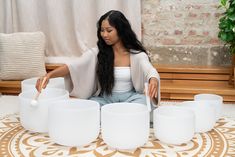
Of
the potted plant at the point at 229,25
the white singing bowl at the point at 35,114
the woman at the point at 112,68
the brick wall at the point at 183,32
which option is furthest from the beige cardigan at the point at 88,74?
the brick wall at the point at 183,32

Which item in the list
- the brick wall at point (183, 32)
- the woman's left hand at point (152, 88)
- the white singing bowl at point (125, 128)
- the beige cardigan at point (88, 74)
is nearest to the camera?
the white singing bowl at point (125, 128)

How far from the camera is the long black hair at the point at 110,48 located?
1.77 metres

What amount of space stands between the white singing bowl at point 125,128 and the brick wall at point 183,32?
1.55 metres

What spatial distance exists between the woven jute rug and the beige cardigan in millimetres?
371

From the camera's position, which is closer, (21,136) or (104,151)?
(104,151)

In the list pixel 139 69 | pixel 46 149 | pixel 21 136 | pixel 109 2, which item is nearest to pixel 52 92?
pixel 21 136

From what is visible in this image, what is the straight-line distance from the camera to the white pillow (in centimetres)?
262

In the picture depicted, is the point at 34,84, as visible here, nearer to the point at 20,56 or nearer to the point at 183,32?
the point at 20,56

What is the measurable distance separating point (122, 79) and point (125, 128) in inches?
25.7

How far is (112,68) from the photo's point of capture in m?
1.80

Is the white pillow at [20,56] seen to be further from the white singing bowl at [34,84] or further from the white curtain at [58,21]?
the white singing bowl at [34,84]

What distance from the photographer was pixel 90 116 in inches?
48.9

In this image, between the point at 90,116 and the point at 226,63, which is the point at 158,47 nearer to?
the point at 226,63

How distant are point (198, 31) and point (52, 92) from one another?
1476mm
